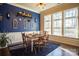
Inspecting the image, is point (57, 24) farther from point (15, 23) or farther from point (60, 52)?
point (15, 23)

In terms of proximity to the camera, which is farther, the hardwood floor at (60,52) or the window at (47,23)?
the window at (47,23)

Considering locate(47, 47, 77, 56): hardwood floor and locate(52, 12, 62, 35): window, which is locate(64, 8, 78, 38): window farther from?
locate(47, 47, 77, 56): hardwood floor

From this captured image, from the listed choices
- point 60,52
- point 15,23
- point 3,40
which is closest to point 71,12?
point 60,52

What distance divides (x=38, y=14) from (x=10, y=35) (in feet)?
2.33

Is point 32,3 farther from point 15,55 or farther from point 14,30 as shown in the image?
point 15,55

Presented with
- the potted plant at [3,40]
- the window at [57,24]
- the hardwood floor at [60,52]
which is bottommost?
the hardwood floor at [60,52]

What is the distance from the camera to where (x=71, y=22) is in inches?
86.8

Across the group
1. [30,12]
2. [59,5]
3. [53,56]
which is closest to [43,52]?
[53,56]

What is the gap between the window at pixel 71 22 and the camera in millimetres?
2152

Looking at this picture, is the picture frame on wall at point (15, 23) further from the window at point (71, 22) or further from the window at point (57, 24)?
the window at point (71, 22)

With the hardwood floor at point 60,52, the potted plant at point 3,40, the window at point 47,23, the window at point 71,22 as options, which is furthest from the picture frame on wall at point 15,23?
the window at point 71,22

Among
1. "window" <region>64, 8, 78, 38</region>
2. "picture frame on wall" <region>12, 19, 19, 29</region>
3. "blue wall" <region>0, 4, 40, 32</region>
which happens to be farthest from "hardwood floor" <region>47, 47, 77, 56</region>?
"picture frame on wall" <region>12, 19, 19, 29</region>

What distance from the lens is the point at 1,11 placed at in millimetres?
2133

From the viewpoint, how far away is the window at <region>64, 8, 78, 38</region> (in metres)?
2.15
